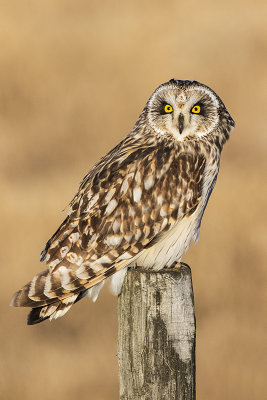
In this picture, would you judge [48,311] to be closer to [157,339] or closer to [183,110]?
[157,339]

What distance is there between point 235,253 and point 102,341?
1952 millimetres

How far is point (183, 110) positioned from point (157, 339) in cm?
164

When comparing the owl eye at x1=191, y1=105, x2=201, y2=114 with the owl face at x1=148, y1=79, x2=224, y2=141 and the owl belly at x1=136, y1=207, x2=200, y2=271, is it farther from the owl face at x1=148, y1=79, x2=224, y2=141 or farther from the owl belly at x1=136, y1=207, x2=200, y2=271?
the owl belly at x1=136, y1=207, x2=200, y2=271

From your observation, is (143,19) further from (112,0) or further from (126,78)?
(126,78)

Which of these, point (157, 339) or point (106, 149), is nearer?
point (157, 339)

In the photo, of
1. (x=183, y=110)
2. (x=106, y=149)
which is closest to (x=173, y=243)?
(x=183, y=110)

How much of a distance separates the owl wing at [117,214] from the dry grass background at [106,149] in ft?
9.72

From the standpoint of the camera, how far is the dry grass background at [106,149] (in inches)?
347

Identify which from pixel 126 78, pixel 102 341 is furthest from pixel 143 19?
pixel 102 341

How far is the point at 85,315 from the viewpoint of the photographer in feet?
31.0

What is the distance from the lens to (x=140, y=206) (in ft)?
18.5

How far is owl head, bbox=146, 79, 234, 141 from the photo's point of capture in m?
5.79

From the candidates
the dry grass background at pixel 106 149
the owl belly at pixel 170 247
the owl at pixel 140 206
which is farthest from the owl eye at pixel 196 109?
the dry grass background at pixel 106 149

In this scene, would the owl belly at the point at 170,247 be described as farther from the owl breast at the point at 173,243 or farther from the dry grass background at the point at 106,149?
the dry grass background at the point at 106,149
